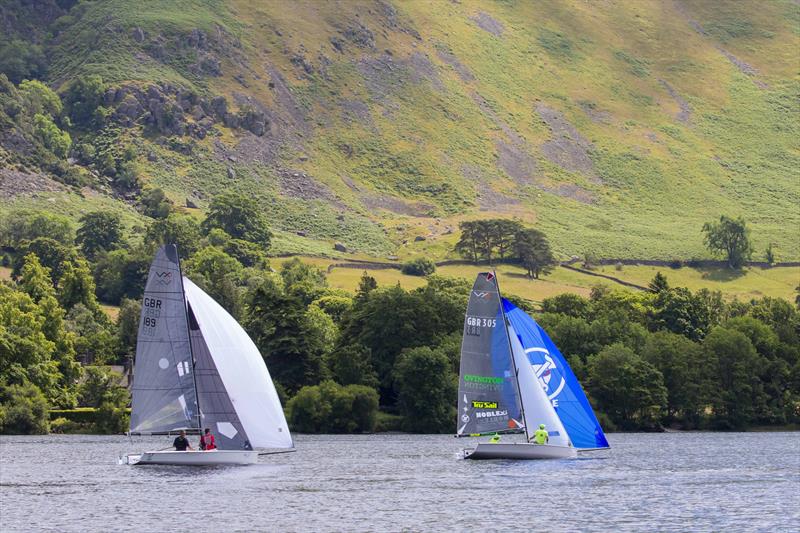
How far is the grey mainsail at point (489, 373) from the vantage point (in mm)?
92250

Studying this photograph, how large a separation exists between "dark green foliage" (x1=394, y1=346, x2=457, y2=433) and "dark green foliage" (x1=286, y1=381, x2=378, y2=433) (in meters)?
3.37

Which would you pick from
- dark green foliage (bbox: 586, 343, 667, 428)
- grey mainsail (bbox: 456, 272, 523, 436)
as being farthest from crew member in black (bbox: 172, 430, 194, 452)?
dark green foliage (bbox: 586, 343, 667, 428)

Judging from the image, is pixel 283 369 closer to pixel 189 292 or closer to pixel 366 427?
pixel 366 427

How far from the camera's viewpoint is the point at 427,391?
145 meters

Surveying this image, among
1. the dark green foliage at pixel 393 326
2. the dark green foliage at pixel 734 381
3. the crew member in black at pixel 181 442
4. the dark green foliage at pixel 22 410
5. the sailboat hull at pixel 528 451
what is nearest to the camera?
the crew member in black at pixel 181 442

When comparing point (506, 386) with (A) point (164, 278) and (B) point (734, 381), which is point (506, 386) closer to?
(A) point (164, 278)

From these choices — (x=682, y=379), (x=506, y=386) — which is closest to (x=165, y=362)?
(x=506, y=386)

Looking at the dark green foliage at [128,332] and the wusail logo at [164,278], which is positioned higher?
the dark green foliage at [128,332]

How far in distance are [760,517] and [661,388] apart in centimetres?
7995

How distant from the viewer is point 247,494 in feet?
253

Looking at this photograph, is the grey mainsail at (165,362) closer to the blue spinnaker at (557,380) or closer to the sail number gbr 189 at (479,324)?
the sail number gbr 189 at (479,324)

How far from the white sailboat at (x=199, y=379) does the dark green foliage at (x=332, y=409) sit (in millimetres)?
58154

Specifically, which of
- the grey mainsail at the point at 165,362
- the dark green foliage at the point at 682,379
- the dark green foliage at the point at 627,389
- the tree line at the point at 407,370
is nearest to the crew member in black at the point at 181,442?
the grey mainsail at the point at 165,362

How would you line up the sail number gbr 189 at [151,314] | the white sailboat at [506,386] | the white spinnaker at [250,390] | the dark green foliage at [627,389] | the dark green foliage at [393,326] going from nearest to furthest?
1. the white spinnaker at [250,390]
2. the sail number gbr 189 at [151,314]
3. the white sailboat at [506,386]
4. the dark green foliage at [627,389]
5. the dark green foliage at [393,326]
